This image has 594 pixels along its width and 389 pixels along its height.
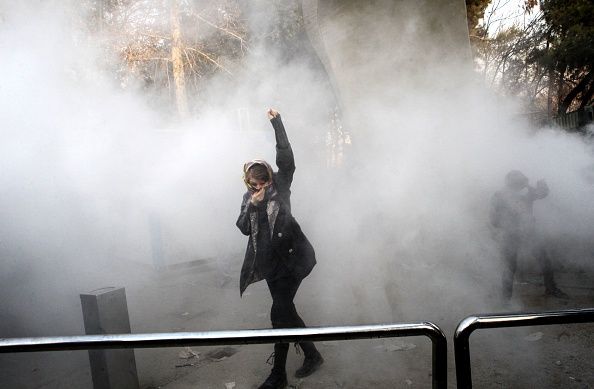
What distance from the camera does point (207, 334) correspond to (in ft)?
3.89

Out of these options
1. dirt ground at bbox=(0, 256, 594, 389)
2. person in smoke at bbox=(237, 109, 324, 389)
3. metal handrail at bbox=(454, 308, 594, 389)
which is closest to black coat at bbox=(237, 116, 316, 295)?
person in smoke at bbox=(237, 109, 324, 389)

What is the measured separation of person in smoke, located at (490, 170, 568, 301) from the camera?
3.98 m

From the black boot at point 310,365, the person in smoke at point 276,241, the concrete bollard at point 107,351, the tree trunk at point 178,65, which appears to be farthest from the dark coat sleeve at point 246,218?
the tree trunk at point 178,65

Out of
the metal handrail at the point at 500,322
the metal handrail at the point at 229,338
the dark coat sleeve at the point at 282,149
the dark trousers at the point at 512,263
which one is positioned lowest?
the dark trousers at the point at 512,263

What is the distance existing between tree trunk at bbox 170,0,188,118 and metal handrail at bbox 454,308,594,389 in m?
9.00

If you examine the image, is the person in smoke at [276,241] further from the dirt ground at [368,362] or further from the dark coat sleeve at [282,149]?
the dirt ground at [368,362]

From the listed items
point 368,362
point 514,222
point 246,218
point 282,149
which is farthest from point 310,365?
point 514,222

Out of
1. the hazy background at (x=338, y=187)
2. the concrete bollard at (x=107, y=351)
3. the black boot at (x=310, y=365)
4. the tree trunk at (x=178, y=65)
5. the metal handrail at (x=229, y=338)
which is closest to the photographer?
the metal handrail at (x=229, y=338)

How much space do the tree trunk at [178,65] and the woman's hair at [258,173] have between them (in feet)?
23.6

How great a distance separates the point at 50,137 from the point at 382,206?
13.5 ft

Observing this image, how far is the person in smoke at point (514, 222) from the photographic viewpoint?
398 centimetres

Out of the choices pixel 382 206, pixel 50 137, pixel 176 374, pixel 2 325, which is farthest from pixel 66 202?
pixel 382 206

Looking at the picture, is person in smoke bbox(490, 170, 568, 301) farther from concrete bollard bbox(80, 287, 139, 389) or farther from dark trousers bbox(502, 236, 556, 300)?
concrete bollard bbox(80, 287, 139, 389)

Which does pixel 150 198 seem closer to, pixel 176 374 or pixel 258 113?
pixel 258 113
